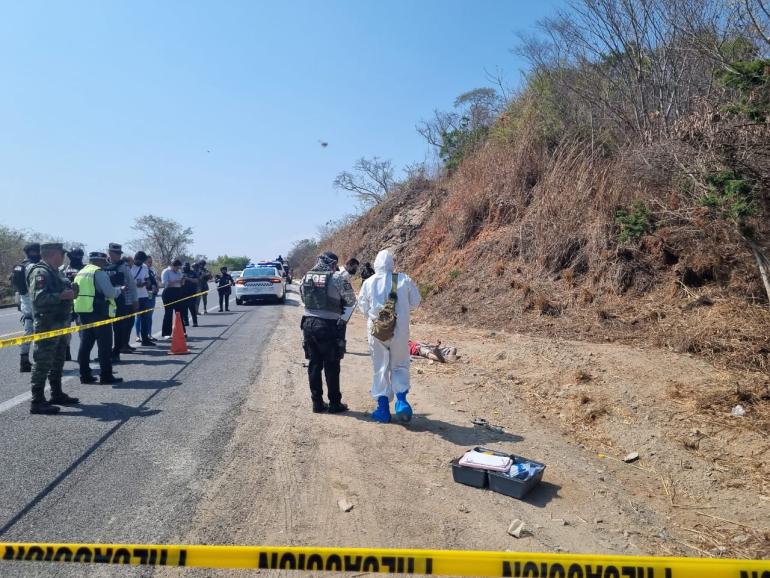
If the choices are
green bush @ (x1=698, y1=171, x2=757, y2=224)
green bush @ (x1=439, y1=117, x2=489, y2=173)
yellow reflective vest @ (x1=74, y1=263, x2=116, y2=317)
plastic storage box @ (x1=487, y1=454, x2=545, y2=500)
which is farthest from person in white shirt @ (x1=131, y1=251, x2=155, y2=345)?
green bush @ (x1=439, y1=117, x2=489, y2=173)

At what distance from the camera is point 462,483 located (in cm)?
469

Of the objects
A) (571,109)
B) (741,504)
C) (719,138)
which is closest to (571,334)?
(719,138)

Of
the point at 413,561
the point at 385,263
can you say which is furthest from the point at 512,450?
the point at 413,561

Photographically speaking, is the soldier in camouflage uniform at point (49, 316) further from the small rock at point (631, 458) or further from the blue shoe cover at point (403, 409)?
the small rock at point (631, 458)

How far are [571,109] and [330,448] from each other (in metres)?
14.7

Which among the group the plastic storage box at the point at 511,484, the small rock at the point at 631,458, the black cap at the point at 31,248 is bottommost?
the small rock at the point at 631,458

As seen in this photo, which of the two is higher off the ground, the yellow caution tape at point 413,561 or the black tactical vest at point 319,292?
the black tactical vest at point 319,292

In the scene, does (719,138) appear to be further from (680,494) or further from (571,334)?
(680,494)

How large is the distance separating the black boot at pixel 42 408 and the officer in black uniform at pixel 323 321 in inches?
112

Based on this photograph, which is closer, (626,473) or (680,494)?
(680,494)

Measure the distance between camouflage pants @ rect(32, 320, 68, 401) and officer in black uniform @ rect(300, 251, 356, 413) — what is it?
285 cm

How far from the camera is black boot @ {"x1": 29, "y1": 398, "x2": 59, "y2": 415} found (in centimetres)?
629

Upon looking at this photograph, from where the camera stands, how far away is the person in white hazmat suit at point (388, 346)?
Result: 20.6 feet

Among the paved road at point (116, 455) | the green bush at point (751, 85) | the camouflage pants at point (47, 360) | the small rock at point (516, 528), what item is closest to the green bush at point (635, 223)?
the green bush at point (751, 85)
